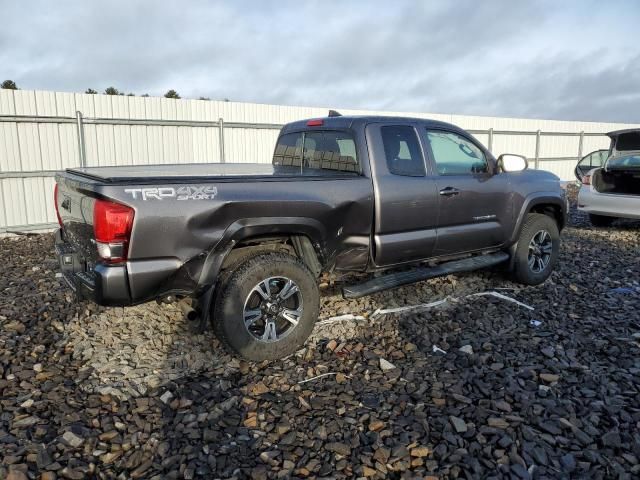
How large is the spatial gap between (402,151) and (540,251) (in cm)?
237

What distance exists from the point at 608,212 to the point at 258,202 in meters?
7.64

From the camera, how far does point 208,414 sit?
2957mm

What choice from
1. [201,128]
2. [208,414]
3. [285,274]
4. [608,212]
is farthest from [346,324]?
[201,128]

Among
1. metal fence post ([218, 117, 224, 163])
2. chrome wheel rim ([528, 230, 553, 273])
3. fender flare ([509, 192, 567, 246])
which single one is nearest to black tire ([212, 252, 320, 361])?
fender flare ([509, 192, 567, 246])

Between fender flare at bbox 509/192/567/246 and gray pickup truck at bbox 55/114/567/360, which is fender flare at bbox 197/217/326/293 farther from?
fender flare at bbox 509/192/567/246

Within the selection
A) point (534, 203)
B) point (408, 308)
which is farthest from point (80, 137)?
point (534, 203)

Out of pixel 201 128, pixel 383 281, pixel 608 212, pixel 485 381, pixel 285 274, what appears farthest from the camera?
pixel 201 128

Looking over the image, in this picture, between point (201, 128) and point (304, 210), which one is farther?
point (201, 128)

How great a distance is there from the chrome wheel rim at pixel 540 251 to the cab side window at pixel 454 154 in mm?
1220

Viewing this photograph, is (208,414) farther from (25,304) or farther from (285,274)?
(25,304)

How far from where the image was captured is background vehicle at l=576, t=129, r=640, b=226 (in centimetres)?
840

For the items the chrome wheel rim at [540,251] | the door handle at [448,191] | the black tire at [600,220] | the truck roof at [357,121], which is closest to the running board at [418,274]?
the chrome wheel rim at [540,251]

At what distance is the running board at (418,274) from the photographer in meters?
4.05

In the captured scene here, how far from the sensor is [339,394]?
3.19 m
